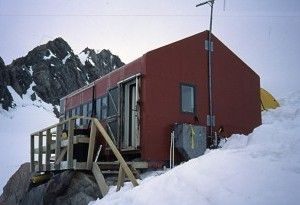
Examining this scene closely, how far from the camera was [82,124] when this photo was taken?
1814 centimetres

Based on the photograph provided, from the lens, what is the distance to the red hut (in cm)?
1290

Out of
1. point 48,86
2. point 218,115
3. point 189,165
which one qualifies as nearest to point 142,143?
point 218,115

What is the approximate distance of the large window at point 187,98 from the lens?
13.8 m

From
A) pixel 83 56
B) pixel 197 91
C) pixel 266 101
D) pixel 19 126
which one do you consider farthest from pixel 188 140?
pixel 83 56

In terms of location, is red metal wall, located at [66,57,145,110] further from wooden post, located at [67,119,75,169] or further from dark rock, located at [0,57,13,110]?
dark rock, located at [0,57,13,110]

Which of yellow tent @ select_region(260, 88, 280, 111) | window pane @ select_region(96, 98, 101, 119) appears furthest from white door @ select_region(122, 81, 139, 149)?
yellow tent @ select_region(260, 88, 280, 111)

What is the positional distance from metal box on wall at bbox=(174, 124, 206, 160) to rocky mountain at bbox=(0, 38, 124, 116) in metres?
60.2

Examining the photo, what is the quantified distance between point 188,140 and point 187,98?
5.70 ft

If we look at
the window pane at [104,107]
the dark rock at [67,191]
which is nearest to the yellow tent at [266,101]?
the window pane at [104,107]

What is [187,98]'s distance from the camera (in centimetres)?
1407

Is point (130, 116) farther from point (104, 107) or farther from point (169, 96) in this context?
point (104, 107)

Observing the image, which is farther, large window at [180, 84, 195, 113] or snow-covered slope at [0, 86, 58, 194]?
snow-covered slope at [0, 86, 58, 194]

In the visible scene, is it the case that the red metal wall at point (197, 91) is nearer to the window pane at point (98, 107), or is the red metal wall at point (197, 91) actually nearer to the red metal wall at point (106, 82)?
the red metal wall at point (106, 82)

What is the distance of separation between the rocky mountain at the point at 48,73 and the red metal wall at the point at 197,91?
58737 millimetres
